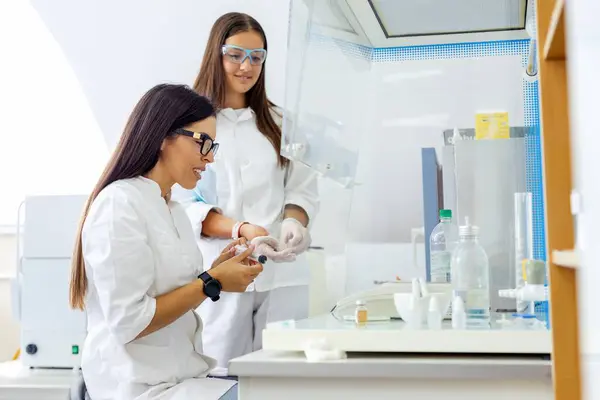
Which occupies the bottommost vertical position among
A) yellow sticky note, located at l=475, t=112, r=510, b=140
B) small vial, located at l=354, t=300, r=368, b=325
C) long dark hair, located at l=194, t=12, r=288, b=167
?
small vial, located at l=354, t=300, r=368, b=325

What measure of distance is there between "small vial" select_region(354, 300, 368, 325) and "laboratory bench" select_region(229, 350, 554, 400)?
0.19 m

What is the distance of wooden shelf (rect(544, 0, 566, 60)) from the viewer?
2.81 ft

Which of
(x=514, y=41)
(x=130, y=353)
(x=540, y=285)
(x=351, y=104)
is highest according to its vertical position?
(x=514, y=41)

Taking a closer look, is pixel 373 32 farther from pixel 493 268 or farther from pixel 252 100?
pixel 493 268

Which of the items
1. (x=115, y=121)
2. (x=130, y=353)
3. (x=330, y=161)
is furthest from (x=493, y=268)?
(x=115, y=121)

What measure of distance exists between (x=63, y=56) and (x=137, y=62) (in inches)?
13.6

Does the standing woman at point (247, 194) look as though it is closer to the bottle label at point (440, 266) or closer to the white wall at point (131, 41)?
the bottle label at point (440, 266)

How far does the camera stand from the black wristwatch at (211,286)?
5.27 ft

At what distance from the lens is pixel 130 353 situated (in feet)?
5.06

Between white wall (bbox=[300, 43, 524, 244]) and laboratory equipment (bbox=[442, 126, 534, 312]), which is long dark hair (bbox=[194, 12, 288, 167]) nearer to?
white wall (bbox=[300, 43, 524, 244])

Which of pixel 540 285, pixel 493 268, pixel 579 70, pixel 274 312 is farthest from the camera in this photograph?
pixel 274 312

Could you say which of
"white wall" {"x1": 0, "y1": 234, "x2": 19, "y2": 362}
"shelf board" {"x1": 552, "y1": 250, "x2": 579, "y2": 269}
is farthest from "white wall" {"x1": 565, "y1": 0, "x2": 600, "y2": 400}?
"white wall" {"x1": 0, "y1": 234, "x2": 19, "y2": 362}

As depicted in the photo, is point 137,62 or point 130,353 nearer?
point 130,353

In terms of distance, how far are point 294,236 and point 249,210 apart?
0.56ft
